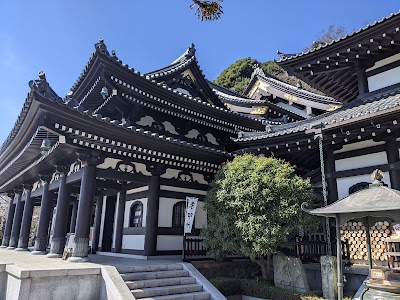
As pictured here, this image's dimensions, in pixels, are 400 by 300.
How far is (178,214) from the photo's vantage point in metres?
12.0

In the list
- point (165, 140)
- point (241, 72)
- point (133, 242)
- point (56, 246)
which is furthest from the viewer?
point (241, 72)

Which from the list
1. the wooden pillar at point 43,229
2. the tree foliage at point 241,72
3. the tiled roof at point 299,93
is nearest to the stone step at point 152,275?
the wooden pillar at point 43,229

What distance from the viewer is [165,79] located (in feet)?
45.7

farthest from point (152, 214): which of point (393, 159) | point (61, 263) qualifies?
point (393, 159)

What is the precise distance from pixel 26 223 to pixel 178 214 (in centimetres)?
935

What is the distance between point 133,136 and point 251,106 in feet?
41.4

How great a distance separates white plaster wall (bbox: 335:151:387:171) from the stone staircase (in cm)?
561

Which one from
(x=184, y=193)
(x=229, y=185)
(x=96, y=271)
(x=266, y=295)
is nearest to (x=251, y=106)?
(x=184, y=193)

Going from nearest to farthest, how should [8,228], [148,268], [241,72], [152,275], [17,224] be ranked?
[152,275], [148,268], [17,224], [8,228], [241,72]

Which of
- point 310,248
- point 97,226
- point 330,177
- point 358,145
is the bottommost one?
point 310,248

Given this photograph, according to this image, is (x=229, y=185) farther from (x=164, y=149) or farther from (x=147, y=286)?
(x=147, y=286)

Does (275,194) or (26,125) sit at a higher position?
(26,125)

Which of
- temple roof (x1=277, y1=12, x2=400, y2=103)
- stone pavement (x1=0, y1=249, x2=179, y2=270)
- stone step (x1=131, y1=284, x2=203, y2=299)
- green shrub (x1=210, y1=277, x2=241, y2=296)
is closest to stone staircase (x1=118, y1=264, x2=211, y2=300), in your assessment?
stone step (x1=131, y1=284, x2=203, y2=299)

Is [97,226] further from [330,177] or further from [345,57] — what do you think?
[345,57]
